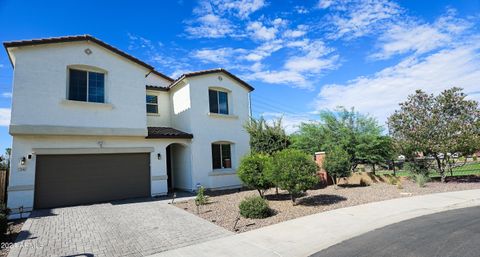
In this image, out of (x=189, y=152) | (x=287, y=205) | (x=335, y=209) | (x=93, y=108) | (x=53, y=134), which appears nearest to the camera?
(x=335, y=209)

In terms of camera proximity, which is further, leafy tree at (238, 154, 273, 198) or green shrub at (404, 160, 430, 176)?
green shrub at (404, 160, 430, 176)

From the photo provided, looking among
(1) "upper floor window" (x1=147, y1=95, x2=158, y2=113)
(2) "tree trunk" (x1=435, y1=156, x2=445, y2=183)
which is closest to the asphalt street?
(2) "tree trunk" (x1=435, y1=156, x2=445, y2=183)

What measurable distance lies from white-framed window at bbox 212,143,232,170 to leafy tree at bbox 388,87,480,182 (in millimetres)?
10858

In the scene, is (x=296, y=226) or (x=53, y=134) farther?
(x=53, y=134)

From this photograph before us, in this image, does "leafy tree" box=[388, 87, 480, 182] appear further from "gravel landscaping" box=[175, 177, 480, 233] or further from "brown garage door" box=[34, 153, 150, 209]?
"brown garage door" box=[34, 153, 150, 209]

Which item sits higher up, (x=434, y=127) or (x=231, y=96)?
(x=231, y=96)

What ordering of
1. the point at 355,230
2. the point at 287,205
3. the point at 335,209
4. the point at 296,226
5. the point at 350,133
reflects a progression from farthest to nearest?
the point at 350,133 < the point at 287,205 < the point at 335,209 < the point at 296,226 < the point at 355,230

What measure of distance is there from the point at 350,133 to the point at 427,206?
8.29 meters

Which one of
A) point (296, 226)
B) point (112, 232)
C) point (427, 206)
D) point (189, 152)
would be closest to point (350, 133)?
point (427, 206)

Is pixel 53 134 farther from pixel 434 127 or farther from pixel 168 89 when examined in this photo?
pixel 434 127

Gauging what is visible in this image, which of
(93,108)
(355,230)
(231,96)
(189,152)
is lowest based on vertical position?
(355,230)

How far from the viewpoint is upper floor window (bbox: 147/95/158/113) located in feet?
58.0

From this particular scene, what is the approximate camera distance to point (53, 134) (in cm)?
1187

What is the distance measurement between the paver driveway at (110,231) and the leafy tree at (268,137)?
569cm
